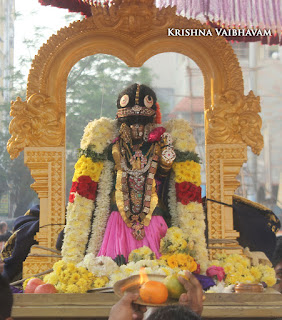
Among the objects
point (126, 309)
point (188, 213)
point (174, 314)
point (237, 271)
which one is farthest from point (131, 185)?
point (174, 314)

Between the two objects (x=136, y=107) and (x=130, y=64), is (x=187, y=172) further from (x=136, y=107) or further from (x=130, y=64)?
(x=130, y=64)

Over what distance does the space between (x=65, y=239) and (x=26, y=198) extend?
1130 centimetres

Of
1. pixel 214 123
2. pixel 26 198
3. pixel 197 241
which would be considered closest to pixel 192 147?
pixel 214 123

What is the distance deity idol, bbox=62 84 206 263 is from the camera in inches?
259

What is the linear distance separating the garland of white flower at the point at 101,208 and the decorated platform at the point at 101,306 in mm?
1380

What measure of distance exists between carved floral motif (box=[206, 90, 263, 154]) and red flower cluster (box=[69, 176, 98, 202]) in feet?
4.58

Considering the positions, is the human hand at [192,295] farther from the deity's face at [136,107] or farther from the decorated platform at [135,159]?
the deity's face at [136,107]

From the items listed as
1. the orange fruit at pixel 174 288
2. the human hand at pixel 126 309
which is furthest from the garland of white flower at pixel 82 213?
the human hand at pixel 126 309

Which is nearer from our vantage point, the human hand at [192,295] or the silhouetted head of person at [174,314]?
the silhouetted head of person at [174,314]

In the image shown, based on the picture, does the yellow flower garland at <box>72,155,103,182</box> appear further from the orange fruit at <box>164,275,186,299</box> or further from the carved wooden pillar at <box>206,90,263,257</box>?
the orange fruit at <box>164,275,186,299</box>

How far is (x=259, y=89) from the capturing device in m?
21.8

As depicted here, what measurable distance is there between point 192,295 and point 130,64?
477cm

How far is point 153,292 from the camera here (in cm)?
286

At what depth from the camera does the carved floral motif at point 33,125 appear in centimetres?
695
